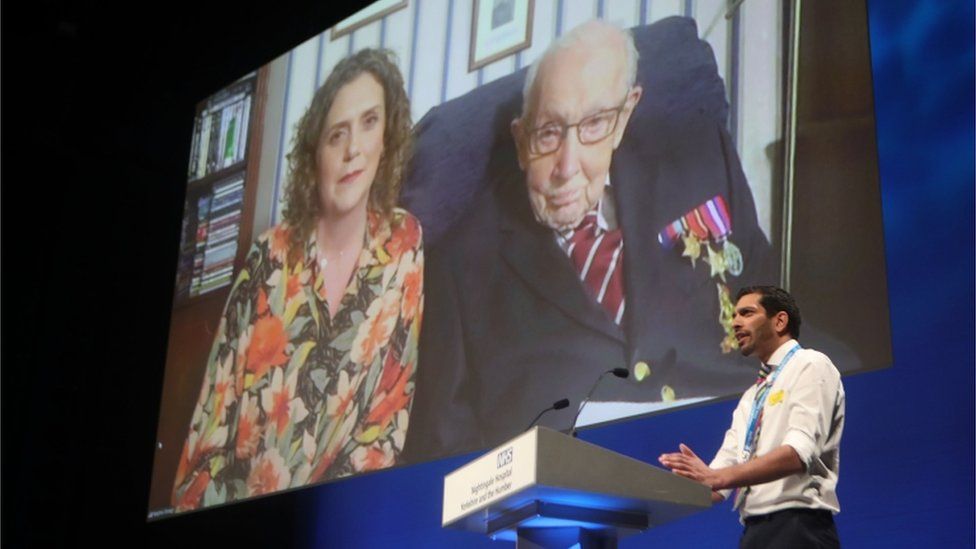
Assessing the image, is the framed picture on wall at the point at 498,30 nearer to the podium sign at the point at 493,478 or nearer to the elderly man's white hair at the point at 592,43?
the elderly man's white hair at the point at 592,43

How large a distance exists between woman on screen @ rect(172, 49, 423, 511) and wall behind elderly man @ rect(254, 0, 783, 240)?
10 centimetres

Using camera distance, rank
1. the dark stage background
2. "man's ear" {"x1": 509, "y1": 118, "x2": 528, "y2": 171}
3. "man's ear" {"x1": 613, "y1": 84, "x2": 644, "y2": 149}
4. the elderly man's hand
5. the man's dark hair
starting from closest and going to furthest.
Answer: the elderly man's hand → the man's dark hair → "man's ear" {"x1": 613, "y1": 84, "x2": 644, "y2": 149} → "man's ear" {"x1": 509, "y1": 118, "x2": 528, "y2": 171} → the dark stage background

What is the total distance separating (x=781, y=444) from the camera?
2465 millimetres

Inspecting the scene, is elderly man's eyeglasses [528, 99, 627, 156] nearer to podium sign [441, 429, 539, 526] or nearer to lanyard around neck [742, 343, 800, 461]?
lanyard around neck [742, 343, 800, 461]

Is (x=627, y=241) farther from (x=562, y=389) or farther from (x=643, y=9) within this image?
(x=643, y=9)

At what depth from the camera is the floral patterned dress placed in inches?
179

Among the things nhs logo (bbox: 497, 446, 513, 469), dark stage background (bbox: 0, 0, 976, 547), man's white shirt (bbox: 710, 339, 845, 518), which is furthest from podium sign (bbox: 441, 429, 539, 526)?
dark stage background (bbox: 0, 0, 976, 547)

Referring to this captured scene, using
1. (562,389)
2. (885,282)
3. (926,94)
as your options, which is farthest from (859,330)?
(562,389)

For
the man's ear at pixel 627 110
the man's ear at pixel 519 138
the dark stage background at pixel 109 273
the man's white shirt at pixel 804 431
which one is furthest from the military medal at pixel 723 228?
the dark stage background at pixel 109 273

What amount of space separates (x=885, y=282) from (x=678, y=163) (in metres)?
0.85

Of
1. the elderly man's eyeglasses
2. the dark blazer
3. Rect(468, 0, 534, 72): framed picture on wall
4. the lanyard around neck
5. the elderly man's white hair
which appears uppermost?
Rect(468, 0, 534, 72): framed picture on wall

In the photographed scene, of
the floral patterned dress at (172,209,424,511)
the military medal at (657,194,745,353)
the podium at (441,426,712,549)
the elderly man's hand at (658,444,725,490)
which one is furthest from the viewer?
the floral patterned dress at (172,209,424,511)

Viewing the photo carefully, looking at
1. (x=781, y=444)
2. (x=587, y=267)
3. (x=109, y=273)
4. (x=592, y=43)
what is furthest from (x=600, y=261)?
(x=109, y=273)

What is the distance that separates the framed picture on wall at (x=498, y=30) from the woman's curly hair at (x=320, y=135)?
0.38 m
